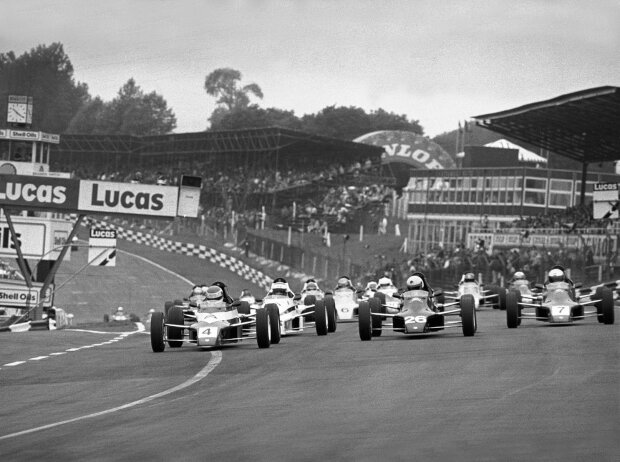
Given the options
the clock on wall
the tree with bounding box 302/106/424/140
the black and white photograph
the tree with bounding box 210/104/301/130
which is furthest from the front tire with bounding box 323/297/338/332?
the tree with bounding box 302/106/424/140

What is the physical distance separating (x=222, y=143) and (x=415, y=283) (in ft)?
199

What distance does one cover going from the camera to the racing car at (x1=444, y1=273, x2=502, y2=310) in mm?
29484

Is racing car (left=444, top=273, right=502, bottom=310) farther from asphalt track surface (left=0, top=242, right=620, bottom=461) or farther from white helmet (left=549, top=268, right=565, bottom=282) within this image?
asphalt track surface (left=0, top=242, right=620, bottom=461)

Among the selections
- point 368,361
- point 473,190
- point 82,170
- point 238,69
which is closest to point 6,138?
point 473,190

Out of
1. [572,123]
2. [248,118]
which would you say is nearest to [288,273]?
[572,123]

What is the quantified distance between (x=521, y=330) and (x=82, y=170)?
211ft

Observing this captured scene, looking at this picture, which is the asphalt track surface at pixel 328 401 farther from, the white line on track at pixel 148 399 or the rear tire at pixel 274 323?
the rear tire at pixel 274 323

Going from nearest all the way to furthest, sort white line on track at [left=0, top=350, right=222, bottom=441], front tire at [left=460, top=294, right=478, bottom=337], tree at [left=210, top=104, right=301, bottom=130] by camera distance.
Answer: white line on track at [left=0, top=350, right=222, bottom=441] → front tire at [left=460, top=294, right=478, bottom=337] → tree at [left=210, top=104, right=301, bottom=130]

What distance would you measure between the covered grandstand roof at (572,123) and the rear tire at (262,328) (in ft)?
84.4

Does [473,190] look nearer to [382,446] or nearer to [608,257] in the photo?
[608,257]

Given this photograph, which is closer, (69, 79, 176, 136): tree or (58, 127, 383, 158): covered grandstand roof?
(58, 127, 383, 158): covered grandstand roof

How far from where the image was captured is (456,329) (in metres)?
22.2

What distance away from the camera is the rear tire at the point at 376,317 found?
67.3 feet

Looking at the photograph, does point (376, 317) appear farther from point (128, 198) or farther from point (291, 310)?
point (128, 198)
